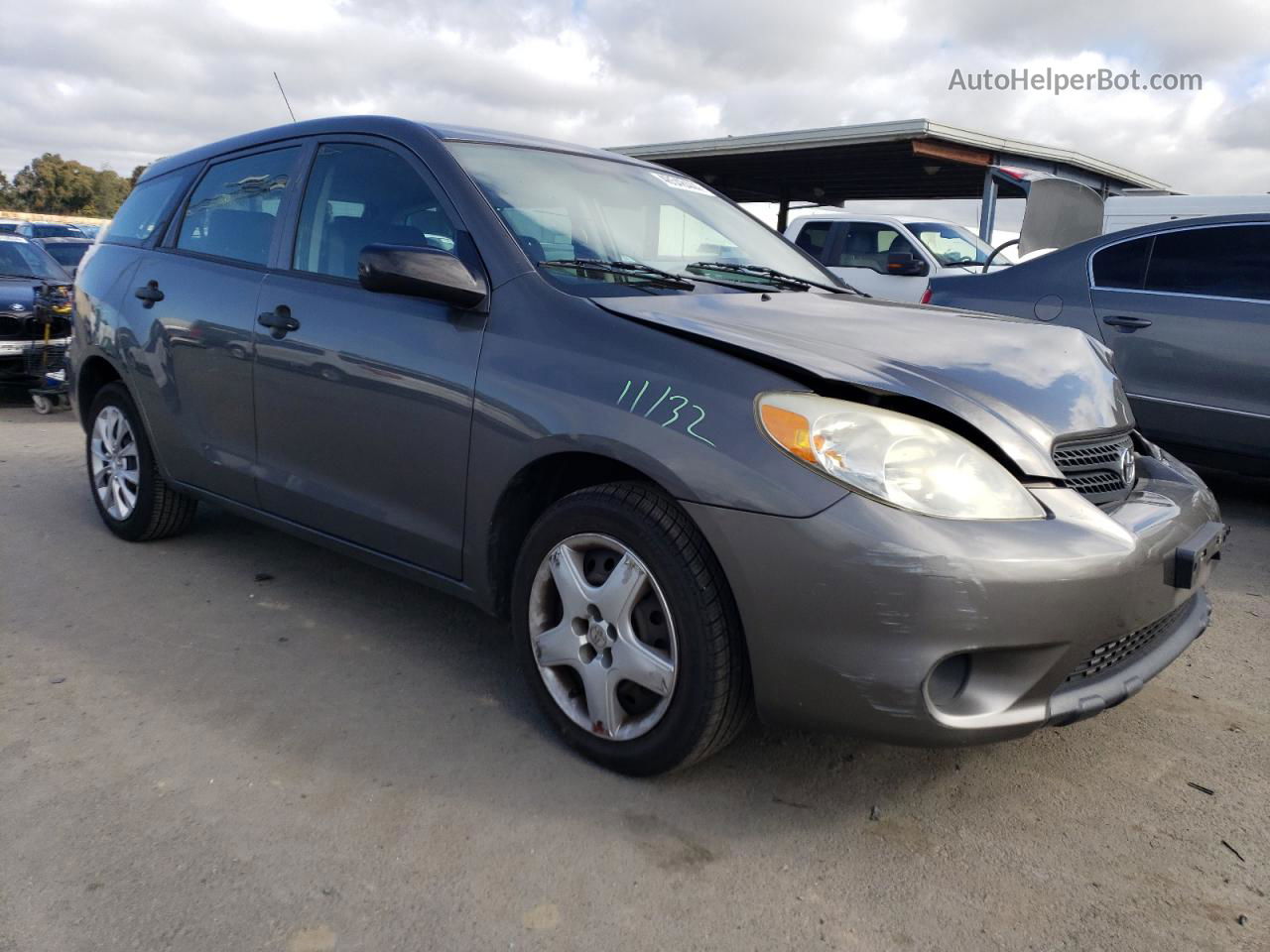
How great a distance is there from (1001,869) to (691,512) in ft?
3.41

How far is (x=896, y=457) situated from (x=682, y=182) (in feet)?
6.93

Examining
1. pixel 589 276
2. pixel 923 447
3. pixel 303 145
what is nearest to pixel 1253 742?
pixel 923 447

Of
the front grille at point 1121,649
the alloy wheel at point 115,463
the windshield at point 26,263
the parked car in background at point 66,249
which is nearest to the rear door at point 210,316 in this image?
the alloy wheel at point 115,463

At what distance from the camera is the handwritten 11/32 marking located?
2373 millimetres

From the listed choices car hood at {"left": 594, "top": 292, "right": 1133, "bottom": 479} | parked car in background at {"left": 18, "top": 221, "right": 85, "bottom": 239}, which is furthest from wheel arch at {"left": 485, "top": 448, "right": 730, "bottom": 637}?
parked car in background at {"left": 18, "top": 221, "right": 85, "bottom": 239}

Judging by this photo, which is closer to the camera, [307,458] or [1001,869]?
[1001,869]

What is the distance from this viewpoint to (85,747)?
2756mm

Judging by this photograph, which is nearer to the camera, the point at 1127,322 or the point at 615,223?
the point at 615,223

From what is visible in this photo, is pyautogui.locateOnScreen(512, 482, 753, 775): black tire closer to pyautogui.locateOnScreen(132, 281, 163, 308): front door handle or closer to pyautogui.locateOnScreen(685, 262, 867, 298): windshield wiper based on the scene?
pyautogui.locateOnScreen(685, 262, 867, 298): windshield wiper

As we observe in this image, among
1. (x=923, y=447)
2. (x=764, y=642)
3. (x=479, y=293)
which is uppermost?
(x=479, y=293)

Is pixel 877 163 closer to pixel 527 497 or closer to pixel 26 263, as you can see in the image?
pixel 26 263

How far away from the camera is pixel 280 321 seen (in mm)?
3445

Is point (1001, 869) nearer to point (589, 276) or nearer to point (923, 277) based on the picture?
point (589, 276)

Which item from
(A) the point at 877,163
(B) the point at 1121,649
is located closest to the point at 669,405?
(B) the point at 1121,649
